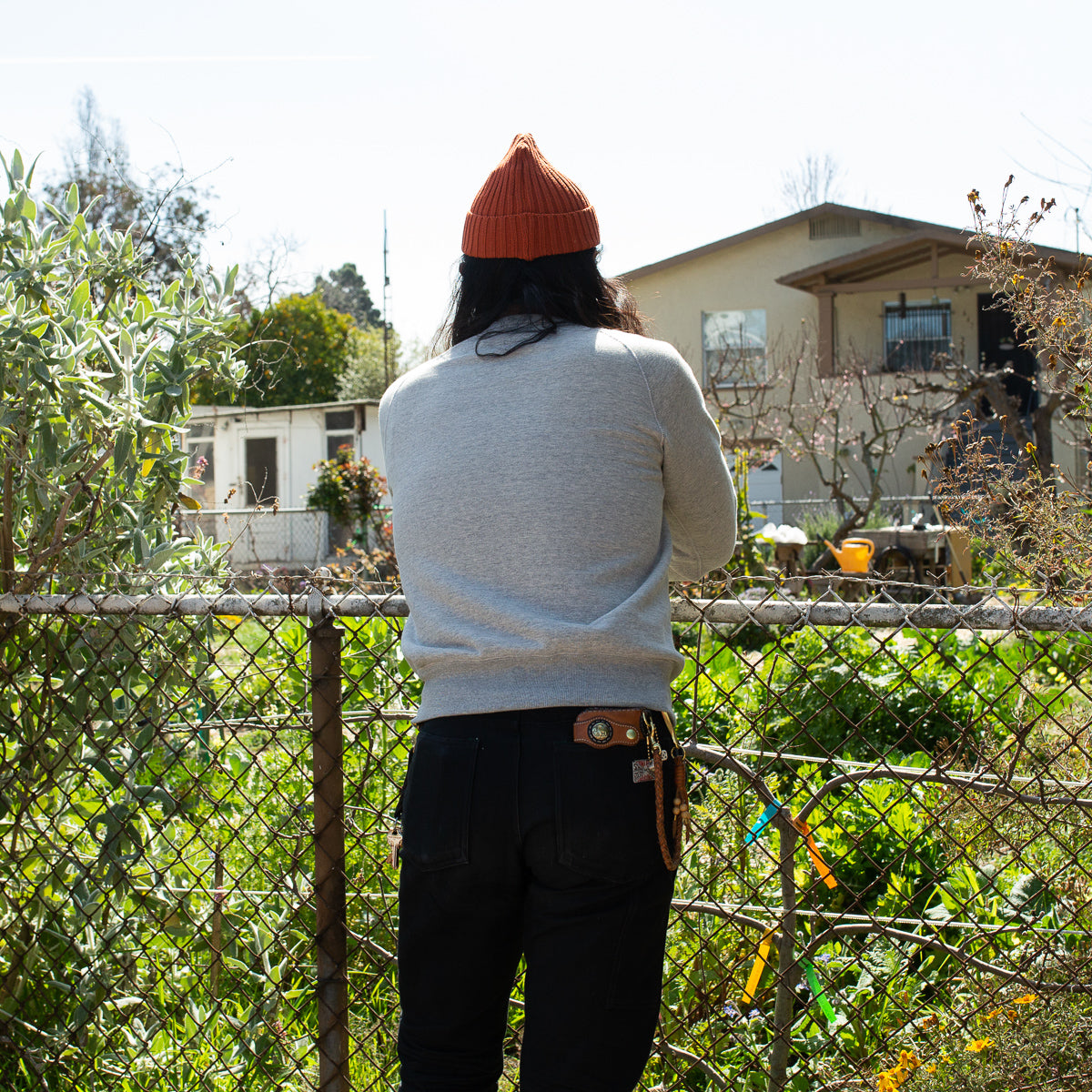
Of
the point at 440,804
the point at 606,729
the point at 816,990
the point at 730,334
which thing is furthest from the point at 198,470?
the point at 730,334

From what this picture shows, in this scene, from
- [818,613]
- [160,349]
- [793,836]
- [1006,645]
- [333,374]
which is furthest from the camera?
[333,374]

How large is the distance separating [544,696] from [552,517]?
0.24 meters

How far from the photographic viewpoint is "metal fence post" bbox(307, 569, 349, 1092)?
79.2 inches

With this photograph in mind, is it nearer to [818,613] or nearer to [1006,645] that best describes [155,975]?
[818,613]

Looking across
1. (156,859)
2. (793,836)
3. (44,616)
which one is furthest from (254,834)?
(793,836)

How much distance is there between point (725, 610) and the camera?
1804mm

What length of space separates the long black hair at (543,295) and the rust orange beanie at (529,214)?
23 mm

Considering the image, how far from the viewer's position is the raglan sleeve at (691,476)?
153 centimetres

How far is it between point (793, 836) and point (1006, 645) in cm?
485

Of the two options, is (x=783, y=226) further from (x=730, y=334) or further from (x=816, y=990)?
(x=816, y=990)

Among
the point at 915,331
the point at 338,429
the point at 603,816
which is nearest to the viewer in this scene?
the point at 603,816

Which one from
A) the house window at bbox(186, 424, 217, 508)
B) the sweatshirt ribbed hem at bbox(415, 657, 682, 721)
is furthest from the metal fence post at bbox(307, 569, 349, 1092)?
the house window at bbox(186, 424, 217, 508)

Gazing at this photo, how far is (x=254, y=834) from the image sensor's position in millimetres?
3852

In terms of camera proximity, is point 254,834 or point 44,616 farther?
point 254,834
